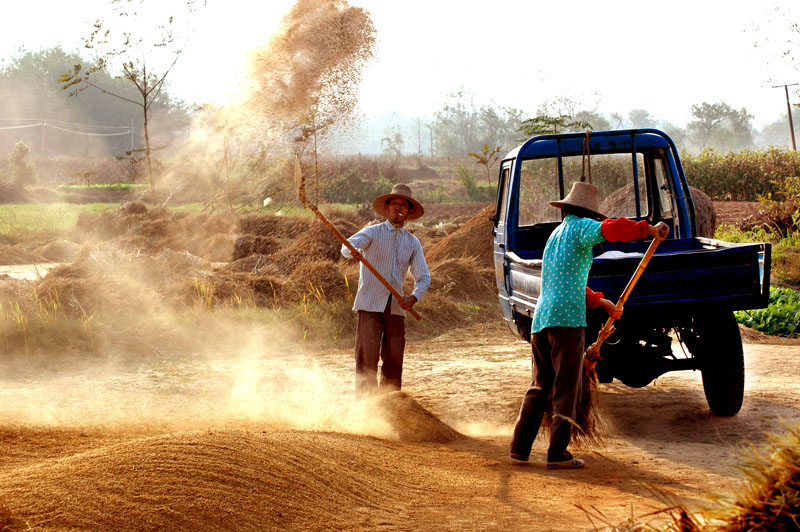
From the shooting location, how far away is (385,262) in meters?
6.91

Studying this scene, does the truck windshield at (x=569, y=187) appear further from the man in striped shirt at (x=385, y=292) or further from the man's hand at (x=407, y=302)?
the man's hand at (x=407, y=302)

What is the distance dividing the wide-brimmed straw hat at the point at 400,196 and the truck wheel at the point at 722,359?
2359 mm

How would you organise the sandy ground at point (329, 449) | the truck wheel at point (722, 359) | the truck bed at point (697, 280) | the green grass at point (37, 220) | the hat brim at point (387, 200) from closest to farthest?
the sandy ground at point (329, 449)
the truck bed at point (697, 280)
the truck wheel at point (722, 359)
the hat brim at point (387, 200)
the green grass at point (37, 220)

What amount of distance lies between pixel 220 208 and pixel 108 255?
9.69 meters

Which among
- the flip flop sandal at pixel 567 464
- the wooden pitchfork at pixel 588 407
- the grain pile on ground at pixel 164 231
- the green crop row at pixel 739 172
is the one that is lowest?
the flip flop sandal at pixel 567 464

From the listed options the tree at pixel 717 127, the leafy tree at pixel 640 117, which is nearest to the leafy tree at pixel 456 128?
the tree at pixel 717 127

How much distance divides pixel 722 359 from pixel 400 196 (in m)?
2.74

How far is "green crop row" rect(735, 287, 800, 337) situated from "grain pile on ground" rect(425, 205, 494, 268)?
5.14 metres

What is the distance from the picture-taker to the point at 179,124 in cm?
6069

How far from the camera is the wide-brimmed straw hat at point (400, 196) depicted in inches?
269

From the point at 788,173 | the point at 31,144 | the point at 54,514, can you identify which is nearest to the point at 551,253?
the point at 54,514

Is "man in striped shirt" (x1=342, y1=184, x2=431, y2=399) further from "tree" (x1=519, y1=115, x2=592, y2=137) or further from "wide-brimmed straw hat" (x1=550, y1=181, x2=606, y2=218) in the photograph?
"tree" (x1=519, y1=115, x2=592, y2=137)

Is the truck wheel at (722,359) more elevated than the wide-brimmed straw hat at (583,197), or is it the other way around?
the wide-brimmed straw hat at (583,197)

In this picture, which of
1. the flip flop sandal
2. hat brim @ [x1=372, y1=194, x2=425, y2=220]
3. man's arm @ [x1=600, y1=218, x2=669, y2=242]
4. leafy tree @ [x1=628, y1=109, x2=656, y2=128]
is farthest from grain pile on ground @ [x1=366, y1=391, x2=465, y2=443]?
leafy tree @ [x1=628, y1=109, x2=656, y2=128]
